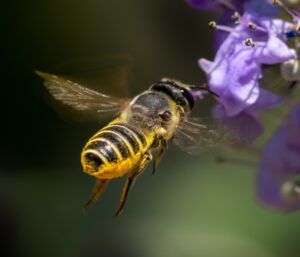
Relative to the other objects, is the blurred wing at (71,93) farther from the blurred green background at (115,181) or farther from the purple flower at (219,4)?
the blurred green background at (115,181)

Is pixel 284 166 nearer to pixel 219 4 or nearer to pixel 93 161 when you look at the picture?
pixel 219 4

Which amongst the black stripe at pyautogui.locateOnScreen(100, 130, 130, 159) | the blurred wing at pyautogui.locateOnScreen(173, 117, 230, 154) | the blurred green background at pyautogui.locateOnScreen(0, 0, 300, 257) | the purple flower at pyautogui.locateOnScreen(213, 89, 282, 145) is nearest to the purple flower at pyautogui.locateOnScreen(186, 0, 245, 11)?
the purple flower at pyautogui.locateOnScreen(213, 89, 282, 145)

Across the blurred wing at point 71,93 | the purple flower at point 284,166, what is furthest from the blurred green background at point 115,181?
the blurred wing at point 71,93

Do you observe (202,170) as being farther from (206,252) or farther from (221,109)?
(221,109)

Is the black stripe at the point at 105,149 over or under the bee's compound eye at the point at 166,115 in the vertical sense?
under

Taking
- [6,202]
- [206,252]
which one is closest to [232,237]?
[206,252]

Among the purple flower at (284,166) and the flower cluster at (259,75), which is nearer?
the flower cluster at (259,75)

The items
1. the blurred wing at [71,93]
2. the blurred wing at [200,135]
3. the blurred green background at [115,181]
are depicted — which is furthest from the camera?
the blurred green background at [115,181]

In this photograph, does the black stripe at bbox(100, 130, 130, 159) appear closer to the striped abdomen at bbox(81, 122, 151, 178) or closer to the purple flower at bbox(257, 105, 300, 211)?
the striped abdomen at bbox(81, 122, 151, 178)

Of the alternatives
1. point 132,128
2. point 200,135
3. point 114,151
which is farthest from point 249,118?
point 114,151
